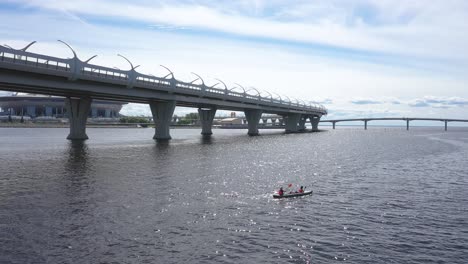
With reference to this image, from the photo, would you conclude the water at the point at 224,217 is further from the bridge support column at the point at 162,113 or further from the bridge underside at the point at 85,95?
Result: the bridge support column at the point at 162,113

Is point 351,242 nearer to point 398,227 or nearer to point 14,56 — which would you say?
point 398,227

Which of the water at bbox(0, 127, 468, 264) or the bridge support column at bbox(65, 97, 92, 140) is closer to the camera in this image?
the water at bbox(0, 127, 468, 264)

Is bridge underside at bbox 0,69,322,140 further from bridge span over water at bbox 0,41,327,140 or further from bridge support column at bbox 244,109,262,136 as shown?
bridge support column at bbox 244,109,262,136

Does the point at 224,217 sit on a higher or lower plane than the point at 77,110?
lower

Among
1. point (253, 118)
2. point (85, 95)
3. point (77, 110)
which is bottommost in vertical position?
point (77, 110)

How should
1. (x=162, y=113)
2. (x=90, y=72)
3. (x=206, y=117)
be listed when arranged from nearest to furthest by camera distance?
(x=90, y=72), (x=162, y=113), (x=206, y=117)

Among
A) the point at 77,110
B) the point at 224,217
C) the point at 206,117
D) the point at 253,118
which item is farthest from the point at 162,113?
the point at 224,217

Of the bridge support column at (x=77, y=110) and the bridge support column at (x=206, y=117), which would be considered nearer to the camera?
the bridge support column at (x=77, y=110)

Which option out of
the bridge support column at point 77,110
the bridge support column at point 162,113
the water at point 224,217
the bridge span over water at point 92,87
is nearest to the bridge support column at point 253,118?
the bridge span over water at point 92,87

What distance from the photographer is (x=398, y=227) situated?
982 inches

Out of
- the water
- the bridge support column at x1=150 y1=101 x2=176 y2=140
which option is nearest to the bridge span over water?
the bridge support column at x1=150 y1=101 x2=176 y2=140

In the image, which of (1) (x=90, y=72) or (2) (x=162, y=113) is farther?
(2) (x=162, y=113)

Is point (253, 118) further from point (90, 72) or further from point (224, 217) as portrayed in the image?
point (224, 217)

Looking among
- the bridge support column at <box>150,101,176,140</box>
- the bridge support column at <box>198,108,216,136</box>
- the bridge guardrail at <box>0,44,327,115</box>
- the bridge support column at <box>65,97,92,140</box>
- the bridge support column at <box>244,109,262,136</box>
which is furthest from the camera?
the bridge support column at <box>244,109,262,136</box>
